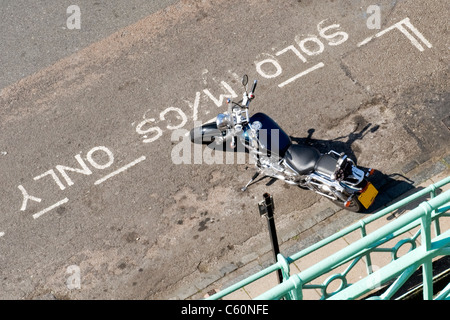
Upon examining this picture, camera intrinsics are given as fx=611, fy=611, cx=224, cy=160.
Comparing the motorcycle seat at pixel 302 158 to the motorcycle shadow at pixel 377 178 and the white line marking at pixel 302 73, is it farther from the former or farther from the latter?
the white line marking at pixel 302 73

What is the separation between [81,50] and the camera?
13281 mm

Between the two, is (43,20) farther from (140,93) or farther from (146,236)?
(146,236)

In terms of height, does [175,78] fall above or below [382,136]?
above

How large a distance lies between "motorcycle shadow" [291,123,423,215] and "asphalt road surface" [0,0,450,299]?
49mm

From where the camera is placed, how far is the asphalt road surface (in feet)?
34.1

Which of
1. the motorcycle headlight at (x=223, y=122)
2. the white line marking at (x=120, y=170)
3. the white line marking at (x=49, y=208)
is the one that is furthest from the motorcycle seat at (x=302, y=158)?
the white line marking at (x=49, y=208)

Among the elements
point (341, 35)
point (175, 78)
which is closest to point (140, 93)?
point (175, 78)

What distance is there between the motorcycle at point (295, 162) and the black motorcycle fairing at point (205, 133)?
0.14 ft

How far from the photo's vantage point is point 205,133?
36.6ft

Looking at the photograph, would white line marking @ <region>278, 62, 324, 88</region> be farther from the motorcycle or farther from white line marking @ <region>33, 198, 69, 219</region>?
white line marking @ <region>33, 198, 69, 219</region>

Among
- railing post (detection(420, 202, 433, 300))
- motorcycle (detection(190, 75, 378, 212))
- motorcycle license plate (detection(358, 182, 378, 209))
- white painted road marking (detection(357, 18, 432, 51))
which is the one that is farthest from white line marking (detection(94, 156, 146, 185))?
railing post (detection(420, 202, 433, 300))

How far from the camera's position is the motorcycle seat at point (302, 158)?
33.1ft

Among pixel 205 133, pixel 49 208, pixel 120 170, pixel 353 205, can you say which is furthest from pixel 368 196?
pixel 49 208
